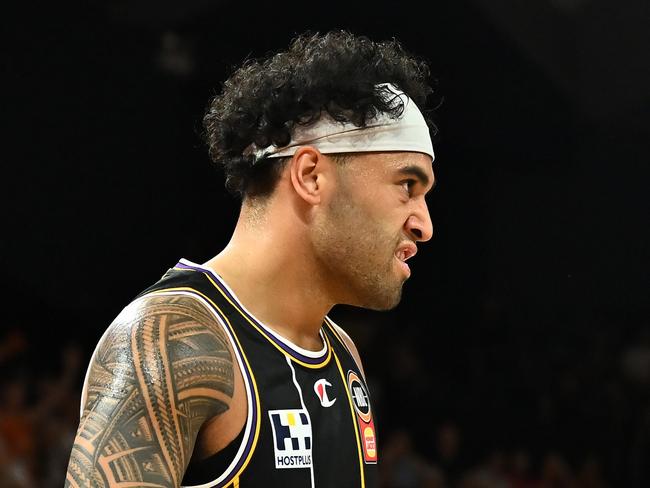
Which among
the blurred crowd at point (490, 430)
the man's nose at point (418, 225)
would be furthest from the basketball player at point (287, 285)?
the blurred crowd at point (490, 430)

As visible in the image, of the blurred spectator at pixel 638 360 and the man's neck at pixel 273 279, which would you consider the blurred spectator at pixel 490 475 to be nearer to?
the blurred spectator at pixel 638 360

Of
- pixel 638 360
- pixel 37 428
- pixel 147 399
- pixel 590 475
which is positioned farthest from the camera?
pixel 638 360

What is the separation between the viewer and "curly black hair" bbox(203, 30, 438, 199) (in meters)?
2.16

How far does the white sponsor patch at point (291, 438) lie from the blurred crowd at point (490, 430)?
436cm

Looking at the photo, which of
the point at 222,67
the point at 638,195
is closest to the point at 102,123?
the point at 222,67

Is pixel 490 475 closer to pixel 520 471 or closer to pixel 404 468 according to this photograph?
pixel 520 471

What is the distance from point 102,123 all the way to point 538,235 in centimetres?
353

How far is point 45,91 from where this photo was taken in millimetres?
7051

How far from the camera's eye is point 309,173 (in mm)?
2121

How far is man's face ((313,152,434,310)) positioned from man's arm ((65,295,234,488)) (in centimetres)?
39

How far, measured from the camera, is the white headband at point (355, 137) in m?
2.12

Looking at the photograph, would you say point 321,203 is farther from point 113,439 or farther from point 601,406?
point 601,406

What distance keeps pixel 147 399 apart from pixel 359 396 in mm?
693

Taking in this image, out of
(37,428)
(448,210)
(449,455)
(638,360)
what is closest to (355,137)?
(37,428)
